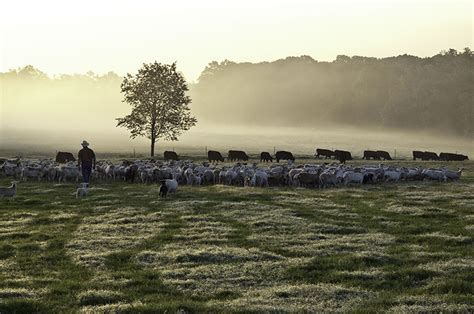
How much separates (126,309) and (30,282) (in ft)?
13.0

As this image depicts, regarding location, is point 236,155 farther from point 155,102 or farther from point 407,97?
point 407,97

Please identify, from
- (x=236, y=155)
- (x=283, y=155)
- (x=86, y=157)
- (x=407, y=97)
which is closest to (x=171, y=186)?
(x=86, y=157)

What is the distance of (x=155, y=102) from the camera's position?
77875mm

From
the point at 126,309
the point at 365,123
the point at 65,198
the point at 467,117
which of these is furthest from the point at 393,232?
the point at 365,123

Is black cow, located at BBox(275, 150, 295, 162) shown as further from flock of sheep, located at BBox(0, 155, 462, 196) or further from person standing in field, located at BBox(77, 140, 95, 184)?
person standing in field, located at BBox(77, 140, 95, 184)

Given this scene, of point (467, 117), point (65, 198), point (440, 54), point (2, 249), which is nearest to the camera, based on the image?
point (2, 249)

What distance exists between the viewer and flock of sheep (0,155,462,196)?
4053 centimetres

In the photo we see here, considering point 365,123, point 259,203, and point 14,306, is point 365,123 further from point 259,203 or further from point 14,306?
point 14,306

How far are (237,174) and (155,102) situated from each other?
3891 cm

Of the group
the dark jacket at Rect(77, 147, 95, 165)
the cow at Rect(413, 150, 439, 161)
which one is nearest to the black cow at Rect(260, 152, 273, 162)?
the cow at Rect(413, 150, 439, 161)

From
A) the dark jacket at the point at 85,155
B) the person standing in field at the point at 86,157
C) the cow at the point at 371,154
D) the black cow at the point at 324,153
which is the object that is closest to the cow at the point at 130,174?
the person standing in field at the point at 86,157

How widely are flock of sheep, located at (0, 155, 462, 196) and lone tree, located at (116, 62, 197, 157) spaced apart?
30.6 m

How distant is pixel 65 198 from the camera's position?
111 feet

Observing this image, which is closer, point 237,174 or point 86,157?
point 86,157
